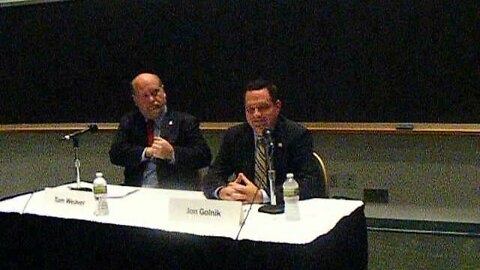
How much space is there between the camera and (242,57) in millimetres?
4371

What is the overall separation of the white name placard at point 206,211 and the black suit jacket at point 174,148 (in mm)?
1166

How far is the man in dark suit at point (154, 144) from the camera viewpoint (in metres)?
3.53

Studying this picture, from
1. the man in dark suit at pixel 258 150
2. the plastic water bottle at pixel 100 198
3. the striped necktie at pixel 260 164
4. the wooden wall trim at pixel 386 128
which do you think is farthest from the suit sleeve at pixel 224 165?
the wooden wall trim at pixel 386 128

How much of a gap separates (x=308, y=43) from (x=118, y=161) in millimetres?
1506

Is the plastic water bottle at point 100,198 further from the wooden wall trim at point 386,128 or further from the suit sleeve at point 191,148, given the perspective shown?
the wooden wall trim at point 386,128

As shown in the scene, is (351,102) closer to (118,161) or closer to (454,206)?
(454,206)

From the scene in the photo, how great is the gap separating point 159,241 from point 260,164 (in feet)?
2.76

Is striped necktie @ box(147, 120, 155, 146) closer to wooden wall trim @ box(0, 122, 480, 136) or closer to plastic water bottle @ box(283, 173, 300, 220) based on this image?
wooden wall trim @ box(0, 122, 480, 136)

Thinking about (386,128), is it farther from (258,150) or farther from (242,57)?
(258,150)

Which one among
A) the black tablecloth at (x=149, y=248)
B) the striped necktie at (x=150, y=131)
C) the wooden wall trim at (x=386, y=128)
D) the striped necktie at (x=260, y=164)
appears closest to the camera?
the black tablecloth at (x=149, y=248)

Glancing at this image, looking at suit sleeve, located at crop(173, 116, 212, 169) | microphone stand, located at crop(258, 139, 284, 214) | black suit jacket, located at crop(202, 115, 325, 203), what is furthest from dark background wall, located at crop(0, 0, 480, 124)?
microphone stand, located at crop(258, 139, 284, 214)

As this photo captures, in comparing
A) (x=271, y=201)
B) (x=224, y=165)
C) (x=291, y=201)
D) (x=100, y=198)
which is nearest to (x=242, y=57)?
(x=224, y=165)

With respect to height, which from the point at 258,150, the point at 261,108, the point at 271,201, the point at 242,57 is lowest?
the point at 271,201

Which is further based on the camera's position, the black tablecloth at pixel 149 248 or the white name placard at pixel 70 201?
the white name placard at pixel 70 201
